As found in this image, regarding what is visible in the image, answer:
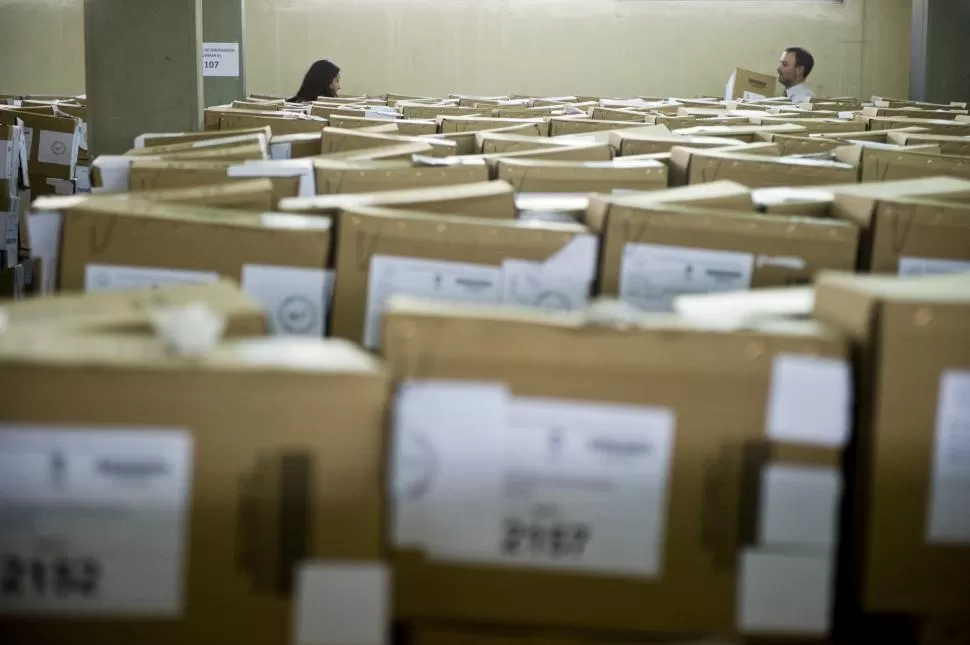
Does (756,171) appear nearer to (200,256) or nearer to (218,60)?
(200,256)

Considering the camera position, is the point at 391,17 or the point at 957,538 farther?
the point at 391,17

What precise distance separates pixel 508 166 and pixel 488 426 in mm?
1271

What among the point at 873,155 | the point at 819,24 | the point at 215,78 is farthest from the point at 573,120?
the point at 819,24

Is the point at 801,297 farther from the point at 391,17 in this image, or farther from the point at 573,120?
the point at 391,17

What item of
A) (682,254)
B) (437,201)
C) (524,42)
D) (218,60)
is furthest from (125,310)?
(524,42)

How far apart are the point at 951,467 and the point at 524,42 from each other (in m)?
10.2

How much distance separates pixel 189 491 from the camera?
96 centimetres

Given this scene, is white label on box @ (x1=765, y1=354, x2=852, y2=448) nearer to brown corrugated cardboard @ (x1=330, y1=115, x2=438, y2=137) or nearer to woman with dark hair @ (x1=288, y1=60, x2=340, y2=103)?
brown corrugated cardboard @ (x1=330, y1=115, x2=438, y2=137)

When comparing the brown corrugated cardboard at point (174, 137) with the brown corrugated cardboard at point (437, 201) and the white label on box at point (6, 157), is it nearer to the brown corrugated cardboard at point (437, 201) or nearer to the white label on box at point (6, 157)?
the brown corrugated cardboard at point (437, 201)

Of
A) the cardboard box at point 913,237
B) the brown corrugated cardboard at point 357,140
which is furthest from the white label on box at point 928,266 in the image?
the brown corrugated cardboard at point 357,140

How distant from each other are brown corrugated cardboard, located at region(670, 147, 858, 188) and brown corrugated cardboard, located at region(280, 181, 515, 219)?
0.62 metres

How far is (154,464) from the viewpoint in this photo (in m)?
0.96

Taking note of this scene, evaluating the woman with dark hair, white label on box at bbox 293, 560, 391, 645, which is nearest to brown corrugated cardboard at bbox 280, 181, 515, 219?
white label on box at bbox 293, 560, 391, 645

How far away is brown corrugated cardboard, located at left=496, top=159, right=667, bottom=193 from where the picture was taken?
220 cm
